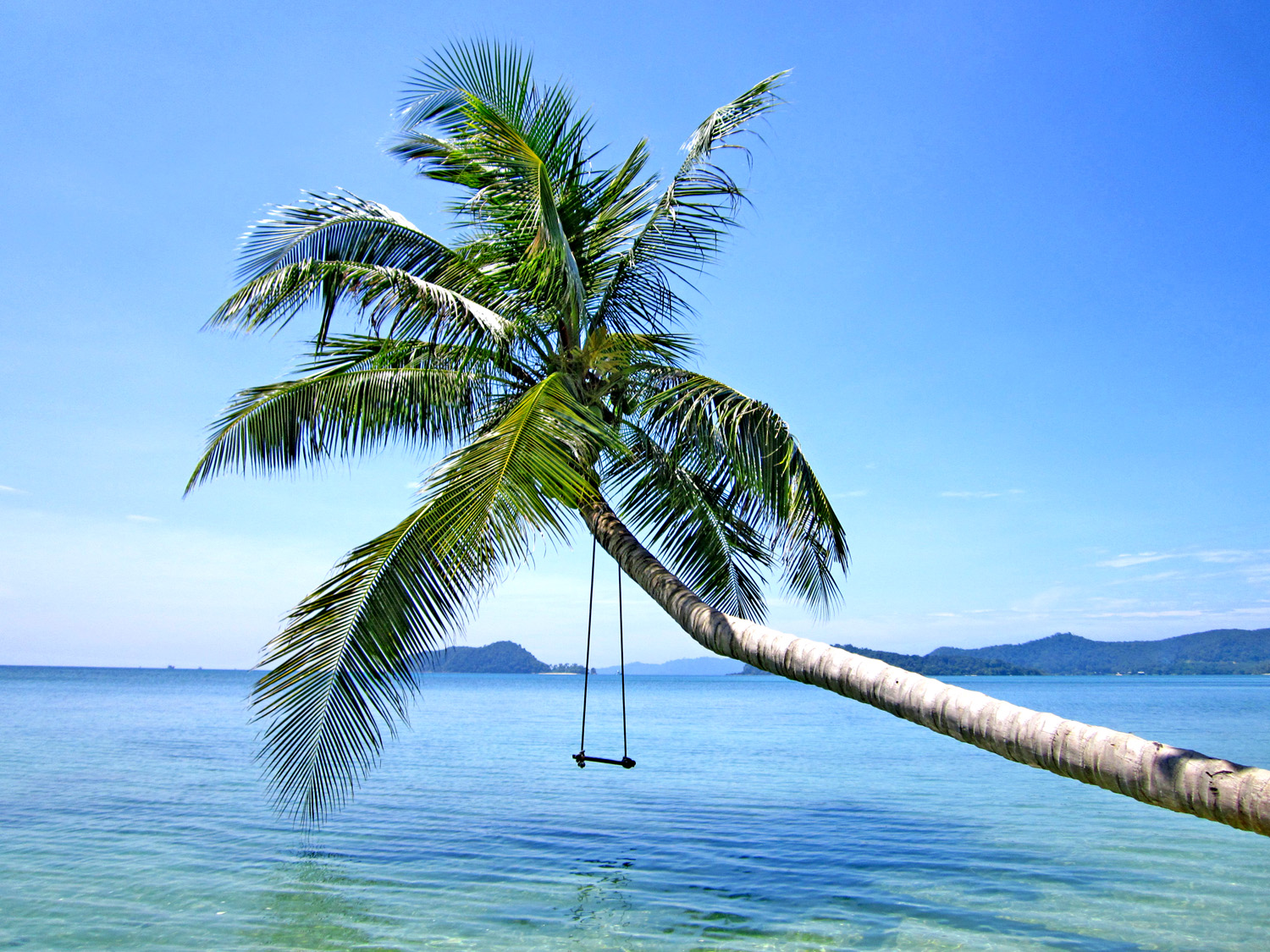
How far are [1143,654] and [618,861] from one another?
20070 cm

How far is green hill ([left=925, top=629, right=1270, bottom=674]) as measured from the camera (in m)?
165

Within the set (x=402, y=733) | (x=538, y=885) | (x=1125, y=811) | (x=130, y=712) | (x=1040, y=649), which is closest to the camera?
(x=538, y=885)

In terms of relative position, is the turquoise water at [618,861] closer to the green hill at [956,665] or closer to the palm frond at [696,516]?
the palm frond at [696,516]

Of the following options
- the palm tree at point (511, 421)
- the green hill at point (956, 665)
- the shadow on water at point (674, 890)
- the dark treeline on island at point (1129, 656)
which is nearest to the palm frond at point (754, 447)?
the palm tree at point (511, 421)

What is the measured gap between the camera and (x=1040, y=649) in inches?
7446

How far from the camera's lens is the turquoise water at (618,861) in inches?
277

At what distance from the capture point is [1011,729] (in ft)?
11.5

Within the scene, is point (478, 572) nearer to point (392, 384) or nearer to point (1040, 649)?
point (392, 384)

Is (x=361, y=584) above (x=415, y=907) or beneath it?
above

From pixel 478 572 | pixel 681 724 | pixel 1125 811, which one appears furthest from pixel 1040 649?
pixel 478 572

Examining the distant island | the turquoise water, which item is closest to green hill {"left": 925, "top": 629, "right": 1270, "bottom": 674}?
the distant island

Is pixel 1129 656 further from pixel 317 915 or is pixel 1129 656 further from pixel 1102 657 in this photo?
pixel 317 915

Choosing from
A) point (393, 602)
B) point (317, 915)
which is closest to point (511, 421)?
point (393, 602)

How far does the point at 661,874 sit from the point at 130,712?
116 feet
